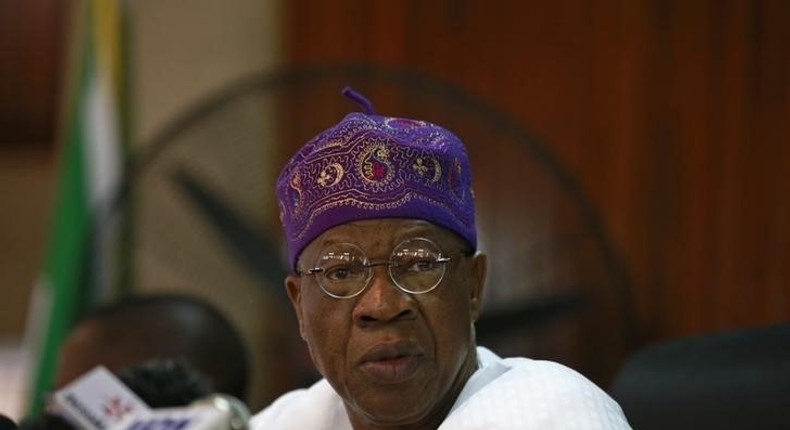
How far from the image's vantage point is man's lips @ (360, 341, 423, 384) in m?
1.93

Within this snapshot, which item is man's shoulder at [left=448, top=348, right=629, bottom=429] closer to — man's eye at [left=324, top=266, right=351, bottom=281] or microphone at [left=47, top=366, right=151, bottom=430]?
man's eye at [left=324, top=266, right=351, bottom=281]

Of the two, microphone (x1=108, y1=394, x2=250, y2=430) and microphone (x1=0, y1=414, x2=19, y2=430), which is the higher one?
microphone (x1=108, y1=394, x2=250, y2=430)

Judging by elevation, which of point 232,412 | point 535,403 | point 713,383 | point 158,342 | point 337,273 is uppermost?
point 232,412

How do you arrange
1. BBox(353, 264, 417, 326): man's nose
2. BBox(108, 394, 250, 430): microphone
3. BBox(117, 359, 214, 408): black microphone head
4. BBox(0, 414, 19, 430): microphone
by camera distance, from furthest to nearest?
BBox(353, 264, 417, 326): man's nose < BBox(0, 414, 19, 430): microphone < BBox(117, 359, 214, 408): black microphone head < BBox(108, 394, 250, 430): microphone

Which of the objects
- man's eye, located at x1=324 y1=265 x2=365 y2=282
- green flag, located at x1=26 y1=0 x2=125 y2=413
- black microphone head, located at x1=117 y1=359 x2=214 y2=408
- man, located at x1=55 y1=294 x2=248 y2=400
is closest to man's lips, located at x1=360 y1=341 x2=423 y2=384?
man's eye, located at x1=324 y1=265 x2=365 y2=282

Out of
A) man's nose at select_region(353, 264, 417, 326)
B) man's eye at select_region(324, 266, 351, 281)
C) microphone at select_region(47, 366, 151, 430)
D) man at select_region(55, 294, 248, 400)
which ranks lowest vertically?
man at select_region(55, 294, 248, 400)

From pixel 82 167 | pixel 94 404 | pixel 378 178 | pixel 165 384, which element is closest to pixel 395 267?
pixel 378 178

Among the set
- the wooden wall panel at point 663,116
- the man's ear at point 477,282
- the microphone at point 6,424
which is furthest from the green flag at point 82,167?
the microphone at point 6,424

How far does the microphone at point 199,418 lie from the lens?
1.23 meters

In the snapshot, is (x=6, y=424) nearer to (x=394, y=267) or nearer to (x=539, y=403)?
(x=394, y=267)

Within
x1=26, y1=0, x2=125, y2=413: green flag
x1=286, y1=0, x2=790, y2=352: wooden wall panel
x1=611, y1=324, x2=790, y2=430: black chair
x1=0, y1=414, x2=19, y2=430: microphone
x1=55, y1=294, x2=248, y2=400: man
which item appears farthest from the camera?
x1=26, y1=0, x2=125, y2=413: green flag

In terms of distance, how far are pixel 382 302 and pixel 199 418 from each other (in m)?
0.71

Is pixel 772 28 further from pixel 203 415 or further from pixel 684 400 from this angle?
pixel 203 415

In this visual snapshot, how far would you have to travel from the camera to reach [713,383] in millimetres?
Answer: 2496
